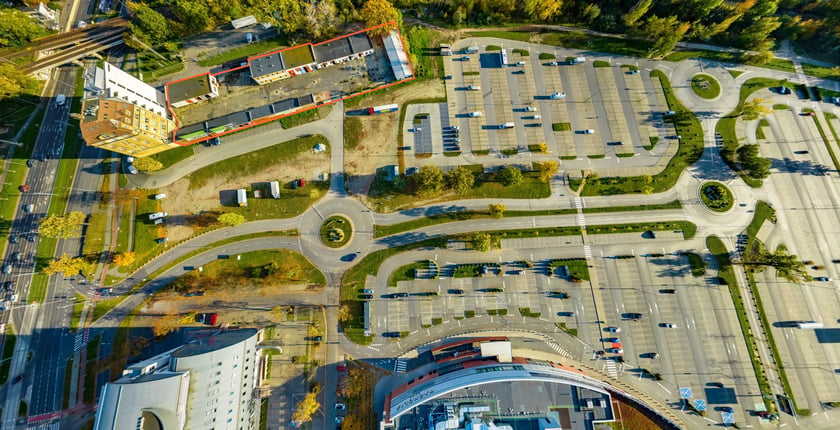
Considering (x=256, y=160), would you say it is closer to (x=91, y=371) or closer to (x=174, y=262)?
(x=174, y=262)

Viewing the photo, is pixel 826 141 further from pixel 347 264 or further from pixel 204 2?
pixel 204 2

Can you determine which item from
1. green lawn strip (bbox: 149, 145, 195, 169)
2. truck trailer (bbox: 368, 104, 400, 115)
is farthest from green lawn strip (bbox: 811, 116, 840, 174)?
green lawn strip (bbox: 149, 145, 195, 169)

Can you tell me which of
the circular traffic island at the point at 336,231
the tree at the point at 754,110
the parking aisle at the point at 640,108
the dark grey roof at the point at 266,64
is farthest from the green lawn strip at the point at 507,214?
the dark grey roof at the point at 266,64

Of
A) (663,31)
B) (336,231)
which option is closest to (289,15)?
(336,231)

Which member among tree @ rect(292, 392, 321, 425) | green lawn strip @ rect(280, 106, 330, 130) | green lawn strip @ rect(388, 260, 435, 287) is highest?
green lawn strip @ rect(280, 106, 330, 130)

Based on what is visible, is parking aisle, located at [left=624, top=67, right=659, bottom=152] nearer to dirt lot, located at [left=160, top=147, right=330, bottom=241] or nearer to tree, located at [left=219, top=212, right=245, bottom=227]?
dirt lot, located at [left=160, top=147, right=330, bottom=241]

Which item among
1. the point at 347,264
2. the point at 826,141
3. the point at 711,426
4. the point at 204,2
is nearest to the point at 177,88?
the point at 204,2
